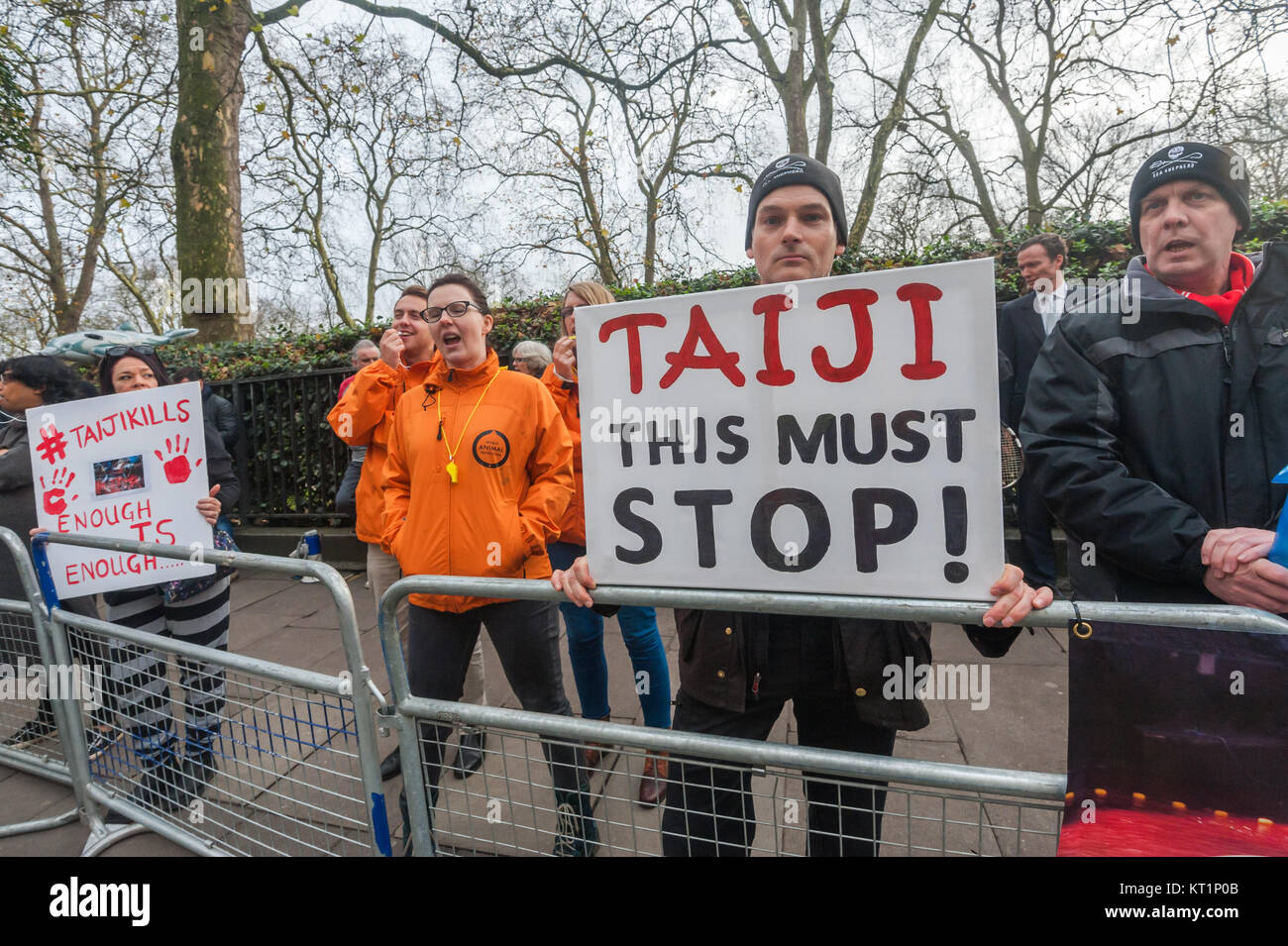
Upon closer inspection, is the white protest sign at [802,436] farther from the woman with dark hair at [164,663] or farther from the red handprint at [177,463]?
the red handprint at [177,463]

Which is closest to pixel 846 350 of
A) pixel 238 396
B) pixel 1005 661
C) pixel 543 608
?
pixel 543 608

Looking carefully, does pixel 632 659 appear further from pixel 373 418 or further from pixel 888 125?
pixel 888 125

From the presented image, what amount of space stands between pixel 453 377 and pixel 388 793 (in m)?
1.75

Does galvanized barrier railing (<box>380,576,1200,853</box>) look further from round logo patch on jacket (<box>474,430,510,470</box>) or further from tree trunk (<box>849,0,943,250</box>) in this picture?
tree trunk (<box>849,0,943,250</box>)

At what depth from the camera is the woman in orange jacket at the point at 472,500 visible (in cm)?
224

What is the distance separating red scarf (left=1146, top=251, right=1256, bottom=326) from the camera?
64.2 inches

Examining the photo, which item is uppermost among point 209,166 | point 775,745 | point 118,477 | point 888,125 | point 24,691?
point 888,125

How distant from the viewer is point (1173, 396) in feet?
5.23

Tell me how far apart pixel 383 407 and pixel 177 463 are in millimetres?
797

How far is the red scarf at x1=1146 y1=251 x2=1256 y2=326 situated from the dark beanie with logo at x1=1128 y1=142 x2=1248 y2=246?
3.9 inches

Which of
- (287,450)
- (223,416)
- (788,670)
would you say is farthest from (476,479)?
(287,450)

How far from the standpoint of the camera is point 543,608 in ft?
7.62

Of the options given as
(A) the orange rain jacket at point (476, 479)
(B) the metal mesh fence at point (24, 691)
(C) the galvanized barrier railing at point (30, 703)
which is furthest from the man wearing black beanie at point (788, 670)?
(B) the metal mesh fence at point (24, 691)

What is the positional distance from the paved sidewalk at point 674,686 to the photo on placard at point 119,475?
1370 millimetres
